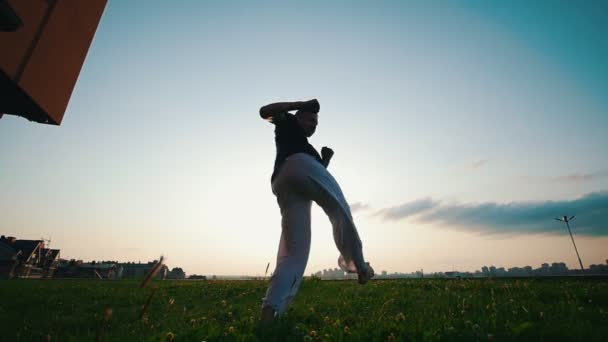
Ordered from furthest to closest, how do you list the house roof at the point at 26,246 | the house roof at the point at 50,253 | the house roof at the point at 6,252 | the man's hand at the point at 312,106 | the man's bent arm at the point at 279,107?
the house roof at the point at 50,253
the house roof at the point at 26,246
the house roof at the point at 6,252
the man's hand at the point at 312,106
the man's bent arm at the point at 279,107

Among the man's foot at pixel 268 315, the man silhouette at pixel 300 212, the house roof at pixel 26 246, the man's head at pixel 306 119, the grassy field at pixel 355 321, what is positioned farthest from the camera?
the house roof at pixel 26 246

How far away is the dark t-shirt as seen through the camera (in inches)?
147

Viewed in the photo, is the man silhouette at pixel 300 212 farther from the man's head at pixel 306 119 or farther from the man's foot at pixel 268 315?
the man's head at pixel 306 119

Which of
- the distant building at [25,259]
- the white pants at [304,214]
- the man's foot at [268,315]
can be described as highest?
the distant building at [25,259]

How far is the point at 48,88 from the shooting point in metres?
4.74

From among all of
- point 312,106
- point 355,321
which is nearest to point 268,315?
point 355,321

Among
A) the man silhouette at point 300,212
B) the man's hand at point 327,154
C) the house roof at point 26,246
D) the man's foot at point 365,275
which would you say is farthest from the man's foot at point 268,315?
the house roof at point 26,246

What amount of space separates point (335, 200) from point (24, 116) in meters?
5.03

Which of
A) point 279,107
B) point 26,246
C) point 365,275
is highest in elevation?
point 26,246

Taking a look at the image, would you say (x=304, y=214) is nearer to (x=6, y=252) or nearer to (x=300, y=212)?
(x=300, y=212)

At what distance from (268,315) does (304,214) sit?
110 cm

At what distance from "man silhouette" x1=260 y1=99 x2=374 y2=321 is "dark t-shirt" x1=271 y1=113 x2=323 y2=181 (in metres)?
0.01

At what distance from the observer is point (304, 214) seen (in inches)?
141

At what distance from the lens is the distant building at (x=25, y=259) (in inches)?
2341
